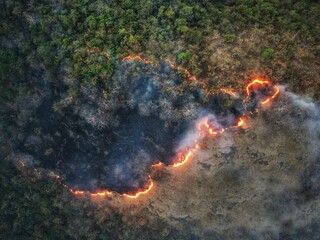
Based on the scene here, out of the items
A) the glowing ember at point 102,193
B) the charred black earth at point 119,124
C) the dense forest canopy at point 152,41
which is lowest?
the glowing ember at point 102,193

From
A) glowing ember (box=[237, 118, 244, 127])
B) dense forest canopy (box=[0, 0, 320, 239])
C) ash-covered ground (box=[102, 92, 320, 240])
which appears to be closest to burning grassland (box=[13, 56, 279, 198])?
glowing ember (box=[237, 118, 244, 127])

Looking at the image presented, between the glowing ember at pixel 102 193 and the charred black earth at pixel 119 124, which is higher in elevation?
the charred black earth at pixel 119 124

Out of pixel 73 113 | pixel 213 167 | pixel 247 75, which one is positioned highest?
pixel 247 75

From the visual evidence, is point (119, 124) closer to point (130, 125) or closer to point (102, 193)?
point (130, 125)

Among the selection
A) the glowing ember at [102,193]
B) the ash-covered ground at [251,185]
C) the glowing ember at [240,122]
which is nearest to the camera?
the glowing ember at [240,122]

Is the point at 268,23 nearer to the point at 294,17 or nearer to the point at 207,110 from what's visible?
the point at 294,17

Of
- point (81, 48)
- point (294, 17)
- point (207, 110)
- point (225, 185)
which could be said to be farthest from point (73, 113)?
point (294, 17)

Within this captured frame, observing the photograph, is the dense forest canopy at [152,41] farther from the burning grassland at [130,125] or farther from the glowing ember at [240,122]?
the glowing ember at [240,122]

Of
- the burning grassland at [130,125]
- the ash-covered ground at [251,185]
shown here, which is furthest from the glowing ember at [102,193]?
the ash-covered ground at [251,185]
